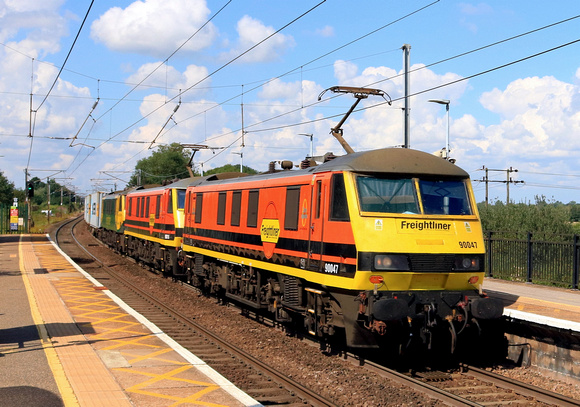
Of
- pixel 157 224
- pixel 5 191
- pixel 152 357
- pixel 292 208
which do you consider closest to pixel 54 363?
pixel 152 357

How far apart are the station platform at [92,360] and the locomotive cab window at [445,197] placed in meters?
4.51

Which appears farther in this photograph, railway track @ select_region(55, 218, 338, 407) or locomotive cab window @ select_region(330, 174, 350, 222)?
locomotive cab window @ select_region(330, 174, 350, 222)

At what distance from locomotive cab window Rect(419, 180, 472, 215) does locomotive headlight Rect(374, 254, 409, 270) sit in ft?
3.47

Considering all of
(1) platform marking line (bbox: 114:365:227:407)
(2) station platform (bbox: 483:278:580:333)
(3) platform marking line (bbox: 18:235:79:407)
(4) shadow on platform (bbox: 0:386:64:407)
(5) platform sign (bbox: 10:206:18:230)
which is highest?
(5) platform sign (bbox: 10:206:18:230)

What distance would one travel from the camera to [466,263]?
10.6 meters

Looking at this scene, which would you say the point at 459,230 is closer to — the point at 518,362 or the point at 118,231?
the point at 518,362

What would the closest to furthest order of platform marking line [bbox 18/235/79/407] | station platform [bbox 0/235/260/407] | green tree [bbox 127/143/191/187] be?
platform marking line [bbox 18/235/79/407], station platform [bbox 0/235/260/407], green tree [bbox 127/143/191/187]

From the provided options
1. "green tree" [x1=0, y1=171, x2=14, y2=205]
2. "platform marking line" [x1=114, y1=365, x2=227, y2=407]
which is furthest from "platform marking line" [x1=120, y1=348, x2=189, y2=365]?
"green tree" [x1=0, y1=171, x2=14, y2=205]

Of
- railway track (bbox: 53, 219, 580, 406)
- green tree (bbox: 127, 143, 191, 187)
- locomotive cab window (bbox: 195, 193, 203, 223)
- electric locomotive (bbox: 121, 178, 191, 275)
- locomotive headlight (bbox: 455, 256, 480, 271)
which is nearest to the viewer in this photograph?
railway track (bbox: 53, 219, 580, 406)

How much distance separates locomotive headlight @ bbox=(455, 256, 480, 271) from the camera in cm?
1054

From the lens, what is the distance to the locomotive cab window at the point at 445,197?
35.6ft

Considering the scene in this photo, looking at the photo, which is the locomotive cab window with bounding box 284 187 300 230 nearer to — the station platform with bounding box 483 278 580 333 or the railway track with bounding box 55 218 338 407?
the railway track with bounding box 55 218 338 407

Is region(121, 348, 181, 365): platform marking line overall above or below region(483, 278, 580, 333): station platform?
below

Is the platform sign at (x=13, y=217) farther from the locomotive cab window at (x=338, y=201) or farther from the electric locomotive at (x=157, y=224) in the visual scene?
the locomotive cab window at (x=338, y=201)
